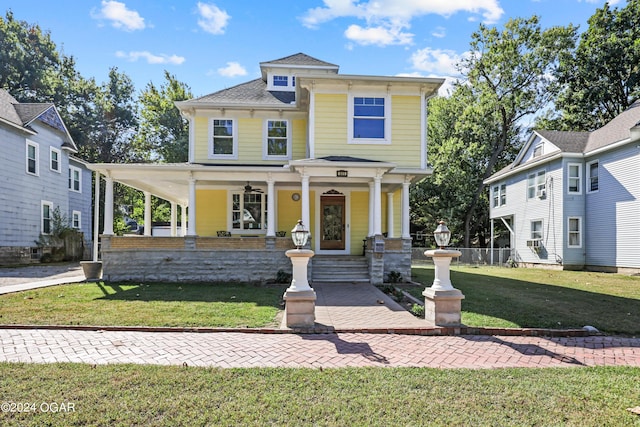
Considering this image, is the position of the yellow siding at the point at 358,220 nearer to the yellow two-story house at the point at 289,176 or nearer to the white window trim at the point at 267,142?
the yellow two-story house at the point at 289,176

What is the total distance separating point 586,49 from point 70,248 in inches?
1423

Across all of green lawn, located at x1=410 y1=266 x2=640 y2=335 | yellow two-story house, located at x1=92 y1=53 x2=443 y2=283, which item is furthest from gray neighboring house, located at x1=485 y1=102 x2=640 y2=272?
yellow two-story house, located at x1=92 y1=53 x2=443 y2=283

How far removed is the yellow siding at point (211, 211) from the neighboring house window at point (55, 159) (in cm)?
1226

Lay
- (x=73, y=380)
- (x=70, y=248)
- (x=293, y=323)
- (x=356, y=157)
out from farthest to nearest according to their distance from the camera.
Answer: (x=70, y=248), (x=356, y=157), (x=293, y=323), (x=73, y=380)

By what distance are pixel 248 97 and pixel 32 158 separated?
13.1m

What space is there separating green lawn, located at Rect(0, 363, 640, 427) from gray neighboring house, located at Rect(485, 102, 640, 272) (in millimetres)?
15145

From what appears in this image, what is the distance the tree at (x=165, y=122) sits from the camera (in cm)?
2736

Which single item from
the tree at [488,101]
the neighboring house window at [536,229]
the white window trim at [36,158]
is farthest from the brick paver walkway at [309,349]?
the tree at [488,101]

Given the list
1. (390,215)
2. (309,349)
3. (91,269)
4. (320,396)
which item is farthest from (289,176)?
(320,396)

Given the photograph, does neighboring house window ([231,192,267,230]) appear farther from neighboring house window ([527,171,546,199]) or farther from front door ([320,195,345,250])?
neighboring house window ([527,171,546,199])

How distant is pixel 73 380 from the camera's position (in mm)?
3678

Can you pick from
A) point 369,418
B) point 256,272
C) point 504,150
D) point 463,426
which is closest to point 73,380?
point 369,418

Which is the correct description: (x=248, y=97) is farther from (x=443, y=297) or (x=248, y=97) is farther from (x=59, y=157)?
(x=59, y=157)

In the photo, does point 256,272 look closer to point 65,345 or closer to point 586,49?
point 65,345
